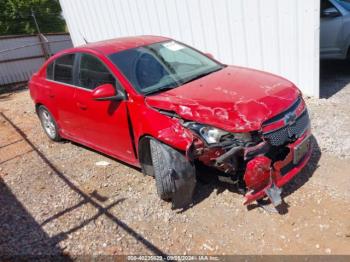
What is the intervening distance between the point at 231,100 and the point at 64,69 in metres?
2.85

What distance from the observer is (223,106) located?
11.5ft

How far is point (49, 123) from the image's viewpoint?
20.8 feet

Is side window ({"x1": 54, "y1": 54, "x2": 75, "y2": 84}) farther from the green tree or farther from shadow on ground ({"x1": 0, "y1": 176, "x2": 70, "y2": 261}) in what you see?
the green tree

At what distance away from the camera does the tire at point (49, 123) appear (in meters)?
6.11

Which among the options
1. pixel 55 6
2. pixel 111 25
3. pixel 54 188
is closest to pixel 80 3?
pixel 111 25

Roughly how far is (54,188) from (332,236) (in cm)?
343

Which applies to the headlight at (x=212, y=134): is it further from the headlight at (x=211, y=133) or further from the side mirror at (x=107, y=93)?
the side mirror at (x=107, y=93)

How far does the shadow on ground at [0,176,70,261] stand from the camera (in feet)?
11.9

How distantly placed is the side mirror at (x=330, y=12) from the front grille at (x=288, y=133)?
4.05 m

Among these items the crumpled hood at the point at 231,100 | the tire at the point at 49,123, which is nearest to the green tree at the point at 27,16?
the tire at the point at 49,123

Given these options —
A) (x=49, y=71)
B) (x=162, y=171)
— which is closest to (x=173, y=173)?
(x=162, y=171)

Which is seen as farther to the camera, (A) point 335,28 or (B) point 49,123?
(A) point 335,28

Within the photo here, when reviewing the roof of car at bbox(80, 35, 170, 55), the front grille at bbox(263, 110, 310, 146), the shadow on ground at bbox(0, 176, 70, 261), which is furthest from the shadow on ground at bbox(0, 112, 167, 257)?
the roof of car at bbox(80, 35, 170, 55)

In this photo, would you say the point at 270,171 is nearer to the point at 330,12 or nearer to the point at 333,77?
the point at 333,77
